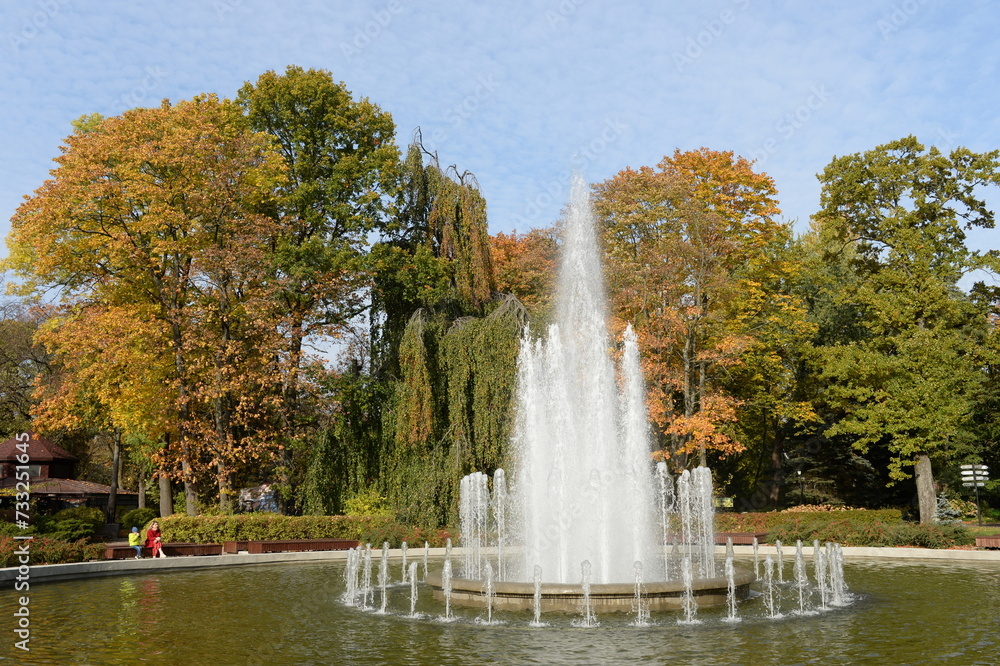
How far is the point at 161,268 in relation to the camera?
2992 centimetres

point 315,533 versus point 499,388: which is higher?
point 499,388

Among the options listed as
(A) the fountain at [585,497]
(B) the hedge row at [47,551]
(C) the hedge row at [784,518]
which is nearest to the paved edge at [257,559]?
(B) the hedge row at [47,551]

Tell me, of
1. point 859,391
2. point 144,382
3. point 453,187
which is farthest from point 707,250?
point 144,382

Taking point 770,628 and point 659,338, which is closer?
point 770,628

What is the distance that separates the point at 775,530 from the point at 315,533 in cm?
1521

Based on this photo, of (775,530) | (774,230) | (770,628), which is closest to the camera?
(770,628)

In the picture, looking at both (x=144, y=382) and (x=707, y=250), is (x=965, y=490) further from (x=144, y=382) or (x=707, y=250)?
(x=144, y=382)

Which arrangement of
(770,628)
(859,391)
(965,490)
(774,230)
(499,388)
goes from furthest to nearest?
(965,490) < (774,230) < (859,391) < (499,388) < (770,628)

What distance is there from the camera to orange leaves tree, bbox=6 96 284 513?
28.0 m

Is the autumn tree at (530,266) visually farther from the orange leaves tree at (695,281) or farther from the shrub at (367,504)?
the shrub at (367,504)

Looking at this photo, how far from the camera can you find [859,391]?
30578 mm

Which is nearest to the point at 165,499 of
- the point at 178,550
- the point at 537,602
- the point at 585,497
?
the point at 178,550

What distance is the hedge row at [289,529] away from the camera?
85.3 ft

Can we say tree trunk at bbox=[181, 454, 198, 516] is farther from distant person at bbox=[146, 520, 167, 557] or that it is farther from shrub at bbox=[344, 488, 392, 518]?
shrub at bbox=[344, 488, 392, 518]
